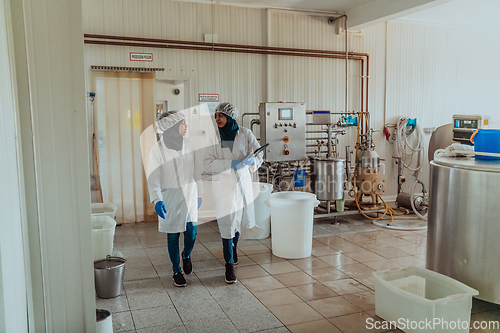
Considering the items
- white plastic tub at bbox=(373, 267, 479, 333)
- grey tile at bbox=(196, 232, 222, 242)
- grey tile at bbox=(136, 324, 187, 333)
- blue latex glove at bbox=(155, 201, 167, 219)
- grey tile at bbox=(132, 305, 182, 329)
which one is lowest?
grey tile at bbox=(196, 232, 222, 242)

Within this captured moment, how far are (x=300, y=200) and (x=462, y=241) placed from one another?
1418 millimetres

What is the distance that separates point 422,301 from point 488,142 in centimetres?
134

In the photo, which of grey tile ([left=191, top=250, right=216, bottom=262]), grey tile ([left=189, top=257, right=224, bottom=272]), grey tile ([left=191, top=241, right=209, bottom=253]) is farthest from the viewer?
grey tile ([left=191, top=241, right=209, bottom=253])

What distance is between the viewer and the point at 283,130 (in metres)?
5.30

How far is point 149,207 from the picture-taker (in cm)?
536

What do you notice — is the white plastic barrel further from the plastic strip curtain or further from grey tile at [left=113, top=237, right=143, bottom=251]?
the plastic strip curtain

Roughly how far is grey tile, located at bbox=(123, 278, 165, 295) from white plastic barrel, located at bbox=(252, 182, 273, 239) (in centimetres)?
149

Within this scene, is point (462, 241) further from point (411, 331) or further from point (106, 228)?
point (106, 228)

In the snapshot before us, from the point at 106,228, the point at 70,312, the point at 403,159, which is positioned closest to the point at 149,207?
the point at 106,228

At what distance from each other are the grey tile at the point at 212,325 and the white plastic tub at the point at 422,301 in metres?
1.01

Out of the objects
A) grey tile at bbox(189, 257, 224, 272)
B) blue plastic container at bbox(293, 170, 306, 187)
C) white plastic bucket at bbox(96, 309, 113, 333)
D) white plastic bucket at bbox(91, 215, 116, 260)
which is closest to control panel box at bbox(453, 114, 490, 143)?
blue plastic container at bbox(293, 170, 306, 187)

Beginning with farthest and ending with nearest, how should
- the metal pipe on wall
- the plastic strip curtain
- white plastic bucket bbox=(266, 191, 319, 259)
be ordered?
the plastic strip curtain
the metal pipe on wall
white plastic bucket bbox=(266, 191, 319, 259)

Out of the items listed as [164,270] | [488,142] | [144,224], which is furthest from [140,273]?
[488,142]

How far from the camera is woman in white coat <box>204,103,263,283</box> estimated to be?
334 cm
